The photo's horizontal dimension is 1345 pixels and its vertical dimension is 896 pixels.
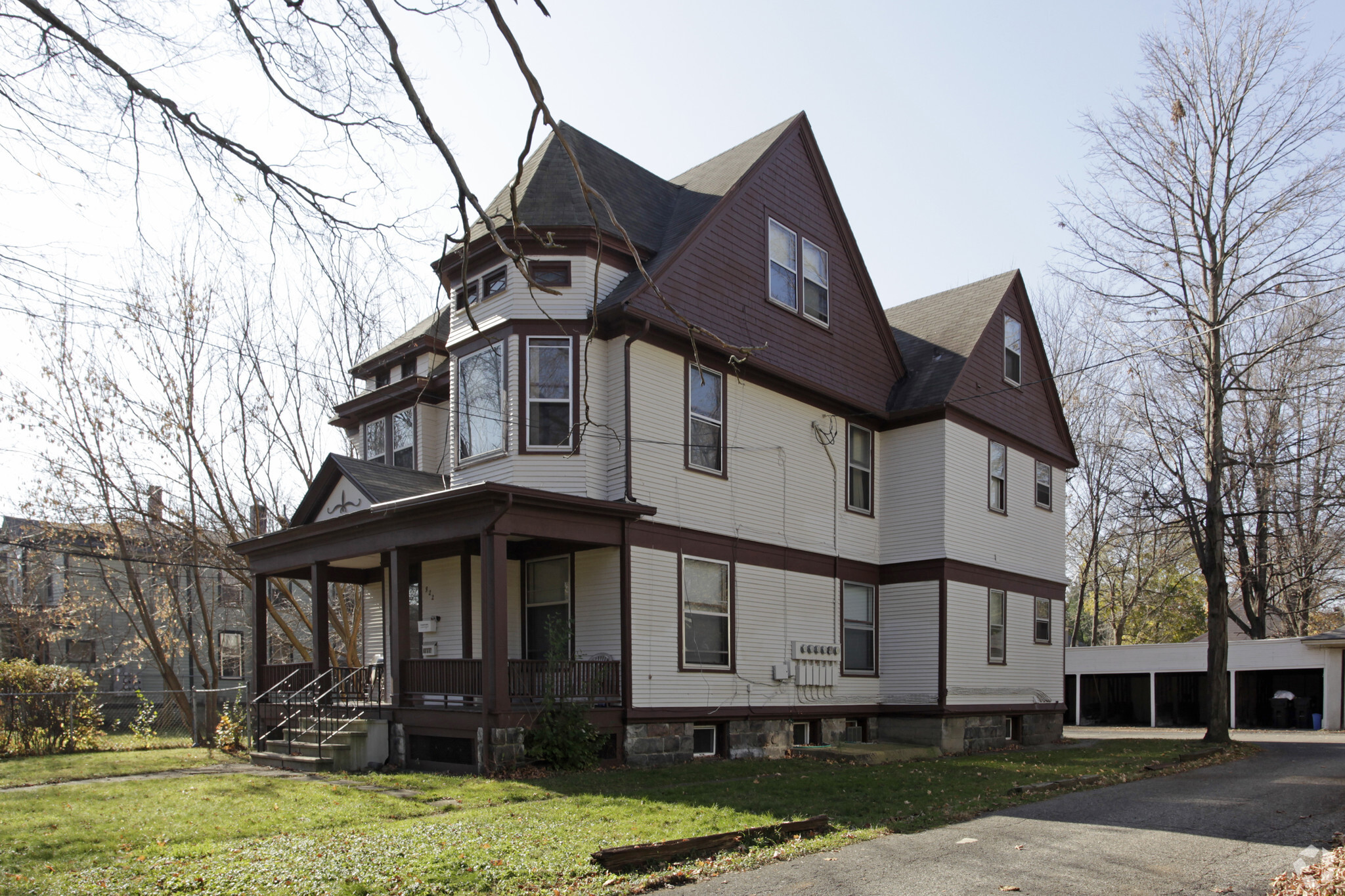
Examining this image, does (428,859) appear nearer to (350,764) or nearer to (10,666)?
(350,764)

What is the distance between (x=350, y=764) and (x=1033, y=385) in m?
17.0

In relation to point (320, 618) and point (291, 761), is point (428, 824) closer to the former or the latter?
point (291, 761)

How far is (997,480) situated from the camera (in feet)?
70.6

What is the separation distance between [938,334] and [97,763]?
58.3 feet

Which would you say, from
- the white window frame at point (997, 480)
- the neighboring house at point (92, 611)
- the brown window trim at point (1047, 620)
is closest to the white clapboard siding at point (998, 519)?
the white window frame at point (997, 480)

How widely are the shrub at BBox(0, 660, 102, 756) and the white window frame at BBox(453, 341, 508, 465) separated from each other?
9312 millimetres

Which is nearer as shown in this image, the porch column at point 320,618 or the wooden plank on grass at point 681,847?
the wooden plank on grass at point 681,847

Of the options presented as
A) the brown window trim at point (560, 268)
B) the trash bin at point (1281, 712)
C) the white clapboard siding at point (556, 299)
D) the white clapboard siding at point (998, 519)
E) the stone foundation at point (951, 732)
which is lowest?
the trash bin at point (1281, 712)

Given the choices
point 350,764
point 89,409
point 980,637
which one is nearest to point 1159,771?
point 980,637

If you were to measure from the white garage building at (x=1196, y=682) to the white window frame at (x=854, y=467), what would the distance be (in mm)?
15893

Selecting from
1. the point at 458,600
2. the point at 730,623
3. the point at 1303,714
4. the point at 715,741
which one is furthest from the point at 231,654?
the point at 1303,714

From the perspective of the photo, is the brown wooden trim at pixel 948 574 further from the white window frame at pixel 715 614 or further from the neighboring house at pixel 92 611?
the neighboring house at pixel 92 611

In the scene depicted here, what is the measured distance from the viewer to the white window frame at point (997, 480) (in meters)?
21.0

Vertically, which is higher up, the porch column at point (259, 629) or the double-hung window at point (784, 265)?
the double-hung window at point (784, 265)
